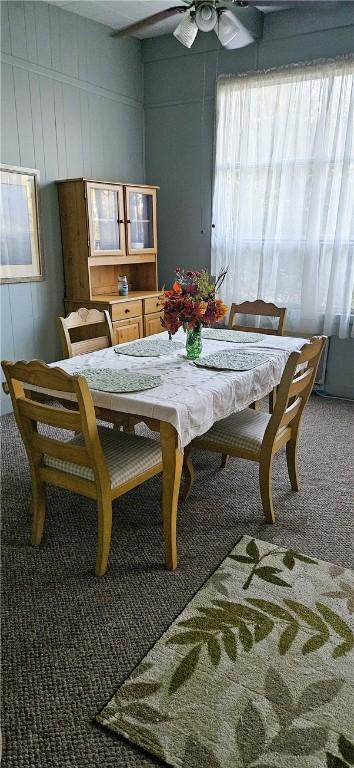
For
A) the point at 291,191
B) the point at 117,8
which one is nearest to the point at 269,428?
the point at 291,191

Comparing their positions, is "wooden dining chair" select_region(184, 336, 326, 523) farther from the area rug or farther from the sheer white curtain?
the sheer white curtain

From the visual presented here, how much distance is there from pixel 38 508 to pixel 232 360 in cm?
111

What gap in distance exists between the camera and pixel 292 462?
2613 mm

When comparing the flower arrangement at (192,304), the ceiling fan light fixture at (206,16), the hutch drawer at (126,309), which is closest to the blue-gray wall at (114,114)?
the hutch drawer at (126,309)

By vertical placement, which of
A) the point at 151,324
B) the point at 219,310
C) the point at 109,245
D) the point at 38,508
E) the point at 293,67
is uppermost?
the point at 293,67

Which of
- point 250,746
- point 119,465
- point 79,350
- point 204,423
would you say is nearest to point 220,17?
point 79,350

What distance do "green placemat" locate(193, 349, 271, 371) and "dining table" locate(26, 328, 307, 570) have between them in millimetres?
16

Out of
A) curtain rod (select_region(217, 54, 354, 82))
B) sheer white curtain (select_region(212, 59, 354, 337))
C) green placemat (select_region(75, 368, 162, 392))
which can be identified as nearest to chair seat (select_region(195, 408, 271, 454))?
green placemat (select_region(75, 368, 162, 392))

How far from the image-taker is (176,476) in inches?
74.9

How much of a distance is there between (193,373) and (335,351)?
2.33 meters

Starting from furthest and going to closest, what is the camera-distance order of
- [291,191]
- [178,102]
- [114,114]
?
[178,102] → [114,114] → [291,191]

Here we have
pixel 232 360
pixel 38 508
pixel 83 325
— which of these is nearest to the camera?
pixel 38 508

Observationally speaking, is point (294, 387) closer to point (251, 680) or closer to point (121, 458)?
point (121, 458)

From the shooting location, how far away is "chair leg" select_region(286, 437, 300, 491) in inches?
102
